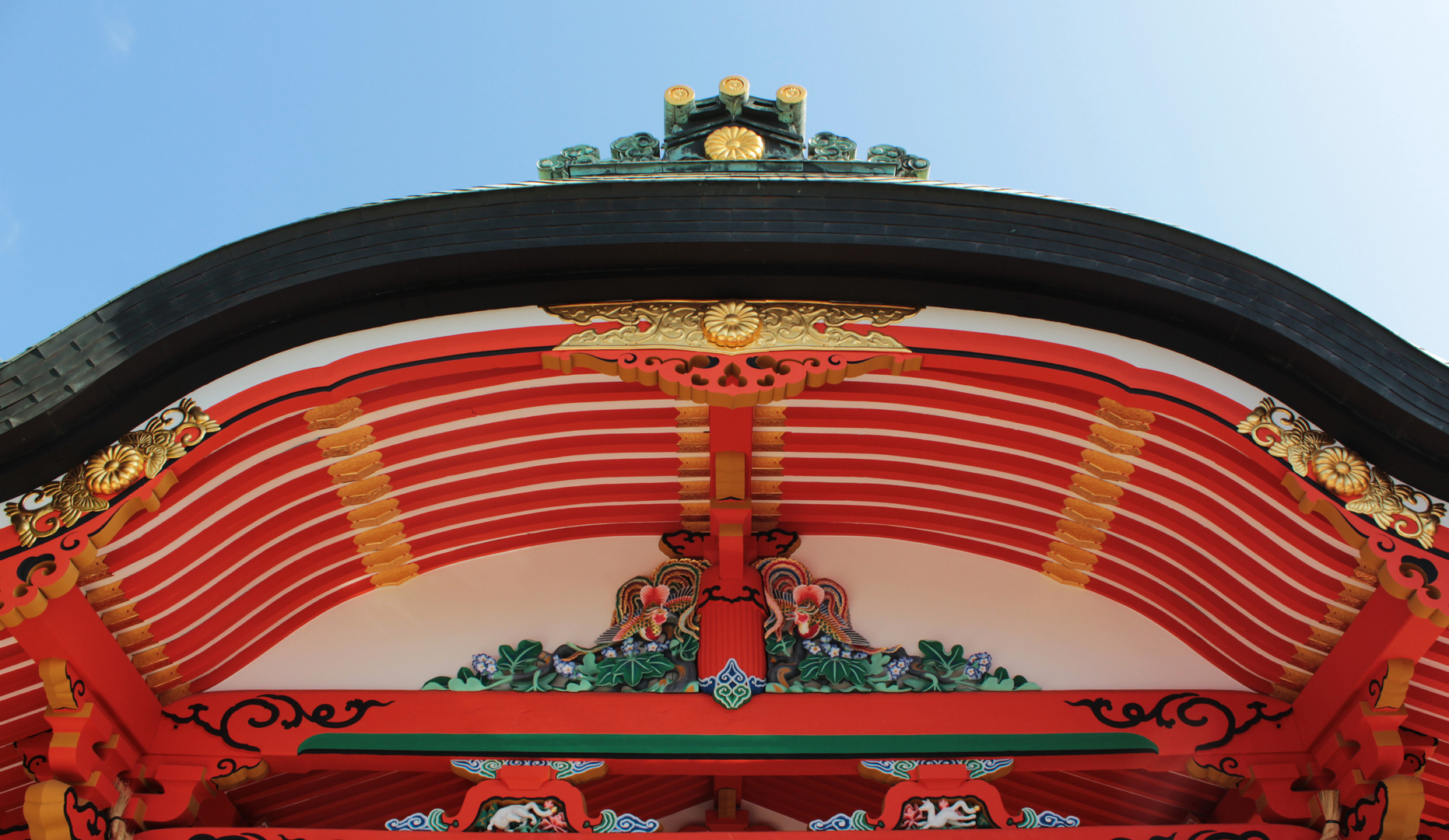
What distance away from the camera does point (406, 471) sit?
213 inches

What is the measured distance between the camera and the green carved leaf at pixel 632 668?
530cm

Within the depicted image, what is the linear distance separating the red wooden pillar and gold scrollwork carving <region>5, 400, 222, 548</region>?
7.30ft

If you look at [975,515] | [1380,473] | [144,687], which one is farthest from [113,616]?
[1380,473]


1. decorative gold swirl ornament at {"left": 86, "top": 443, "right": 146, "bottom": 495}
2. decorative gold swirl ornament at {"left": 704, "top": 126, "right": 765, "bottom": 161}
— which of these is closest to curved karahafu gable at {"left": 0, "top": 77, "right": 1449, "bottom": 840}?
decorative gold swirl ornament at {"left": 86, "top": 443, "right": 146, "bottom": 495}

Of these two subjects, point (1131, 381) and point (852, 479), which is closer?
point (1131, 381)

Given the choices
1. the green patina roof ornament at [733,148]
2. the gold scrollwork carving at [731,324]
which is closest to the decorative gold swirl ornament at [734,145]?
the green patina roof ornament at [733,148]

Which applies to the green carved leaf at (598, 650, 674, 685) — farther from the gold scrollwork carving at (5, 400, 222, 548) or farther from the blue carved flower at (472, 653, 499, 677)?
the gold scrollwork carving at (5, 400, 222, 548)

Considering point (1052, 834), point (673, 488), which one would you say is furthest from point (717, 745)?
point (1052, 834)

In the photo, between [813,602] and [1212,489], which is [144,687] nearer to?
[813,602]

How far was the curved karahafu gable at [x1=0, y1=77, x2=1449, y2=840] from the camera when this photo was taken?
4.45m

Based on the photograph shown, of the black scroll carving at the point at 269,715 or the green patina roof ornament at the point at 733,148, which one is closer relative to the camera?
the black scroll carving at the point at 269,715

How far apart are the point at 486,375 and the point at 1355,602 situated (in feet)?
13.0

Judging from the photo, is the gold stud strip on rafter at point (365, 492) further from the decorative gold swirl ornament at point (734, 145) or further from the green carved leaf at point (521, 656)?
the decorative gold swirl ornament at point (734, 145)

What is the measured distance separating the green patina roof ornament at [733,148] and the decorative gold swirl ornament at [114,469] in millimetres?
2636
